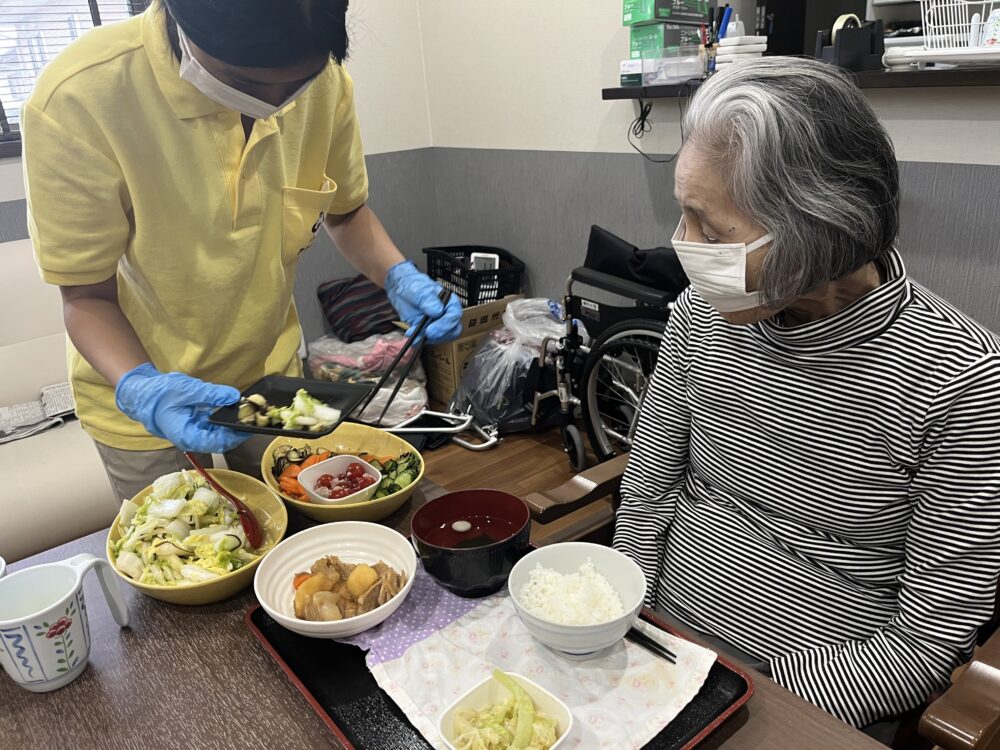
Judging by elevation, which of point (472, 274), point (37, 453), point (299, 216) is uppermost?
point (299, 216)

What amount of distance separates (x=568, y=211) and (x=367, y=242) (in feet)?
5.63

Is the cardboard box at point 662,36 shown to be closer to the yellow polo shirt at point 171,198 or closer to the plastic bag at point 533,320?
the plastic bag at point 533,320

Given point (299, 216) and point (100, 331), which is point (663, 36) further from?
point (100, 331)

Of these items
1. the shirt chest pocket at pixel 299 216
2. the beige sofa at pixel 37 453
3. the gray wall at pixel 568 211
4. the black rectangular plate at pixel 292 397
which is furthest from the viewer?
the beige sofa at pixel 37 453

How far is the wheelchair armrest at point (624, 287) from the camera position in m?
2.40

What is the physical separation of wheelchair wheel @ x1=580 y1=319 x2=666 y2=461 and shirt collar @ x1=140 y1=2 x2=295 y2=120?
1537mm

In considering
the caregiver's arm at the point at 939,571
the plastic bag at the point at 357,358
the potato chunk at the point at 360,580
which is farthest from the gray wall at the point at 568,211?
the potato chunk at the point at 360,580

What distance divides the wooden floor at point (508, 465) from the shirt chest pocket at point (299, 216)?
156 cm

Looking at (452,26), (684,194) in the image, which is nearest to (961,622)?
(684,194)

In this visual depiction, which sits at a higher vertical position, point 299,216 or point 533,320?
point 299,216

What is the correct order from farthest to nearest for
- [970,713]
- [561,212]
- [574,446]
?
[561,212] → [574,446] → [970,713]

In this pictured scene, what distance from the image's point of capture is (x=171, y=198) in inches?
49.9

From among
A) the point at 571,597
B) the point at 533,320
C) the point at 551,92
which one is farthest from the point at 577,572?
the point at 551,92

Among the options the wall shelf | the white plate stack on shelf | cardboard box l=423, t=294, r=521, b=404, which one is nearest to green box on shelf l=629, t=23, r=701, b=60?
the white plate stack on shelf
